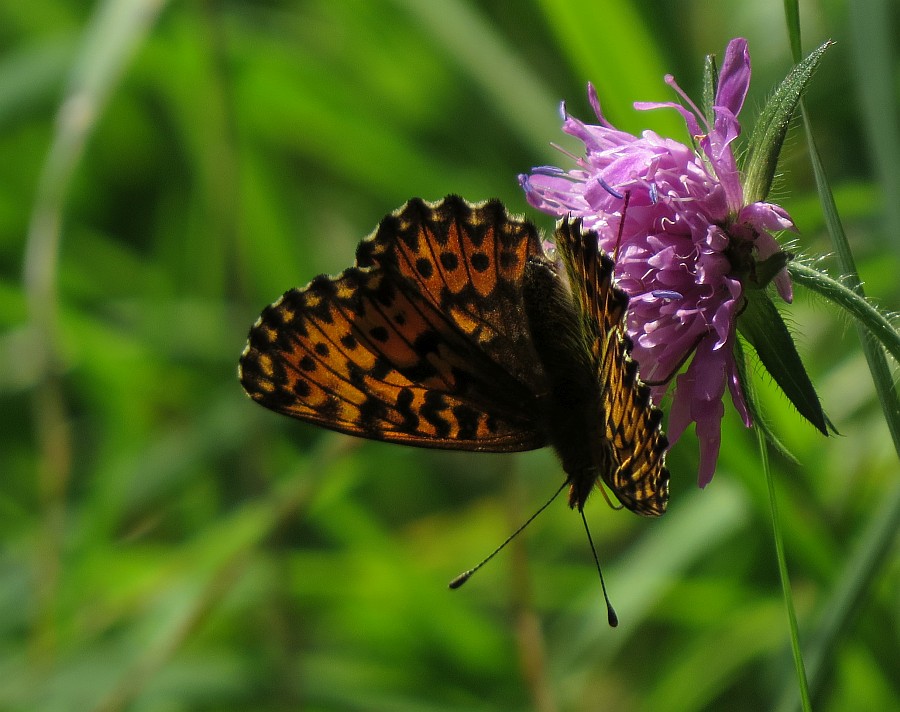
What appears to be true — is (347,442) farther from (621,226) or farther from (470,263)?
(621,226)

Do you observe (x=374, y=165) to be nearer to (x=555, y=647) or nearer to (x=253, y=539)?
(x=253, y=539)

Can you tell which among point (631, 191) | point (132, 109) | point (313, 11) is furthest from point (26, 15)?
point (631, 191)

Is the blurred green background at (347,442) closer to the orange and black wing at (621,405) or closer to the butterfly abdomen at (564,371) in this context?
the butterfly abdomen at (564,371)

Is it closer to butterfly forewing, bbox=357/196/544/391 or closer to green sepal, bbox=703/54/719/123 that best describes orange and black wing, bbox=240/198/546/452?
butterfly forewing, bbox=357/196/544/391

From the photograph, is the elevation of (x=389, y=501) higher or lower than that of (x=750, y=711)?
higher

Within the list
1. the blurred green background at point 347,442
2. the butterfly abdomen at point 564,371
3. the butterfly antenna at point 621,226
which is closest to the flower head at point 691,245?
the butterfly antenna at point 621,226

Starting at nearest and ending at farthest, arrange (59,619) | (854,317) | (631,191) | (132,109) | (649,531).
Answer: (854,317) → (631,191) → (59,619) → (649,531) → (132,109)

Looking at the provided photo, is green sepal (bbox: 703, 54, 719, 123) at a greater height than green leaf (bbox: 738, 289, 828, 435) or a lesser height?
greater

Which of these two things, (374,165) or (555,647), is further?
(374,165)

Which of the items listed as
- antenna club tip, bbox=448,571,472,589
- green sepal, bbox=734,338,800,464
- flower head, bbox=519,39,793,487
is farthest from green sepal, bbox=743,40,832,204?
antenna club tip, bbox=448,571,472,589
